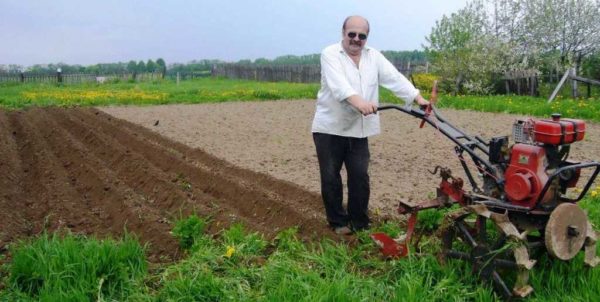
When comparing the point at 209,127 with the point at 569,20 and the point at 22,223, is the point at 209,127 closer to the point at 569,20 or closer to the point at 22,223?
the point at 22,223

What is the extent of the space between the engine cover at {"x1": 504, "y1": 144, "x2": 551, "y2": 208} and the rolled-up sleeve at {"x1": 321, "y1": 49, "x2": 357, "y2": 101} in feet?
4.24

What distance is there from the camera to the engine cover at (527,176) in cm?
373

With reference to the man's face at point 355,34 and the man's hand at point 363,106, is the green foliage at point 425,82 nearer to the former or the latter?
the man's face at point 355,34

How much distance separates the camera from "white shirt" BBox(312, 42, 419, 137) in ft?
15.7

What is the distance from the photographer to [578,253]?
407 cm

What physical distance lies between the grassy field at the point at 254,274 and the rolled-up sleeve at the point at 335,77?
119 cm

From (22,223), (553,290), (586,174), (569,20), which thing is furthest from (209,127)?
(569,20)

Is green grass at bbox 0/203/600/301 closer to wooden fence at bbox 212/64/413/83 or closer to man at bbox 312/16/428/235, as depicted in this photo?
man at bbox 312/16/428/235

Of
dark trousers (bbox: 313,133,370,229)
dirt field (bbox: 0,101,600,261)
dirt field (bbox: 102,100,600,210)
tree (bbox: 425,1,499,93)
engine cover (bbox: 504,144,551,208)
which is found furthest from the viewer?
tree (bbox: 425,1,499,93)

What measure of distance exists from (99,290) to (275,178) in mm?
3457

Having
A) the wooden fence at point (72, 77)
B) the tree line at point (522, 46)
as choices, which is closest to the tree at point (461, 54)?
the tree line at point (522, 46)

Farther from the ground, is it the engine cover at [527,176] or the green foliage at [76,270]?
the engine cover at [527,176]

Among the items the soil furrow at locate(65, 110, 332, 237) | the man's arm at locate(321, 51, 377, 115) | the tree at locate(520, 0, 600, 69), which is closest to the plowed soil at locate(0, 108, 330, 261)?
the soil furrow at locate(65, 110, 332, 237)

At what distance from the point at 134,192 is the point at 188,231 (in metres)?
2.21
